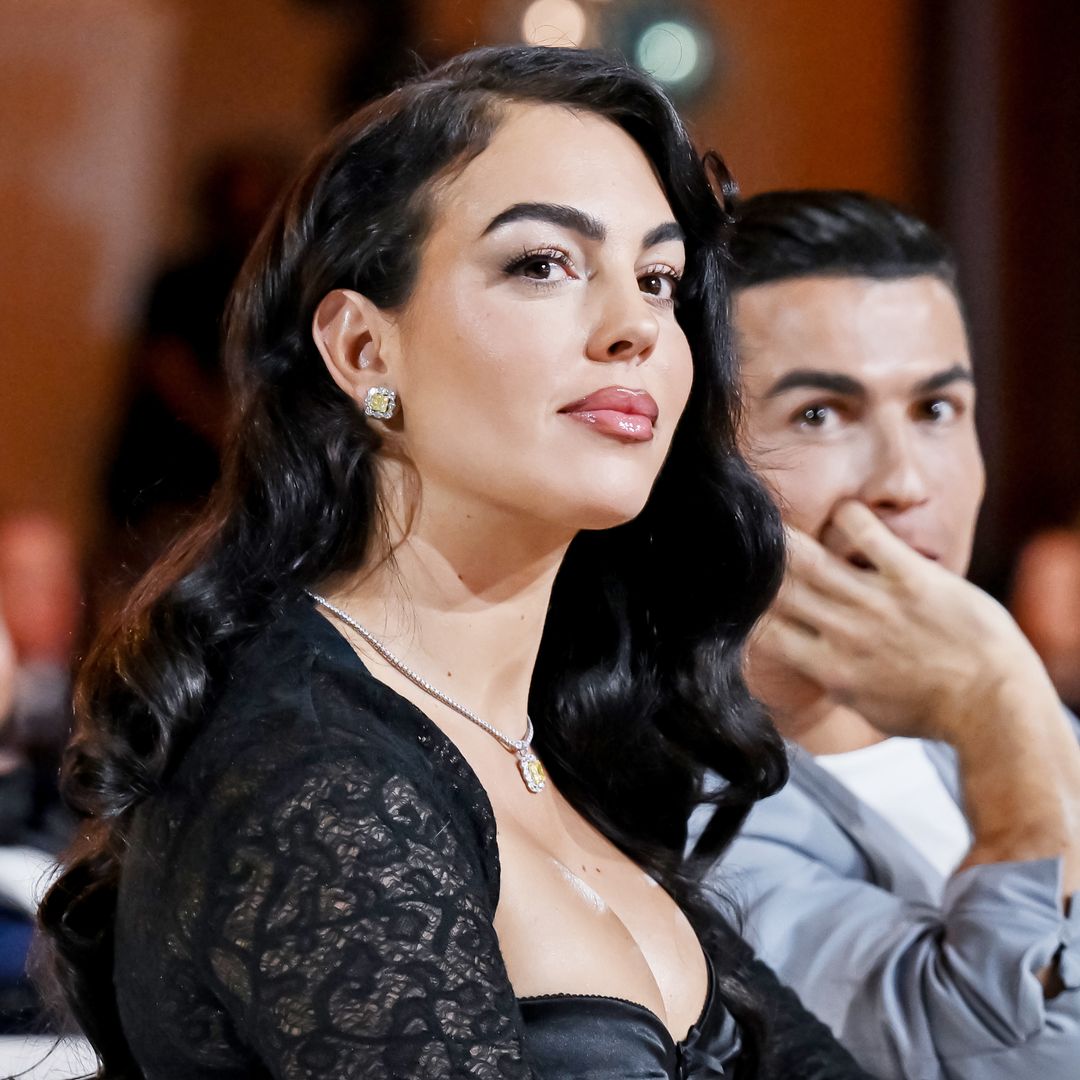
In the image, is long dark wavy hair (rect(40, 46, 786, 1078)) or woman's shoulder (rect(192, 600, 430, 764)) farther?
long dark wavy hair (rect(40, 46, 786, 1078))

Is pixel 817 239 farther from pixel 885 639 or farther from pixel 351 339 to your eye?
pixel 351 339

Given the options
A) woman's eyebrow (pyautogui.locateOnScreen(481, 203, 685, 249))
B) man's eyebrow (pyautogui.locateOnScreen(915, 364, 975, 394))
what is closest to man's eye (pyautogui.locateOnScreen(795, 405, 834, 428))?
man's eyebrow (pyautogui.locateOnScreen(915, 364, 975, 394))

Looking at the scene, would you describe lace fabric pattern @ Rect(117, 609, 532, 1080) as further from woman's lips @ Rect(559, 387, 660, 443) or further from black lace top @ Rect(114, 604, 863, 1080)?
woman's lips @ Rect(559, 387, 660, 443)

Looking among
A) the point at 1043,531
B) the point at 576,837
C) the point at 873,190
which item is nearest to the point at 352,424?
the point at 576,837

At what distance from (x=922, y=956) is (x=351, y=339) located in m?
0.76

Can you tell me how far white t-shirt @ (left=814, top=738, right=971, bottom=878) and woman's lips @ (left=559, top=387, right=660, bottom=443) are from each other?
2.30ft

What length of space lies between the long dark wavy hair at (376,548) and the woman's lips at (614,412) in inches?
5.8

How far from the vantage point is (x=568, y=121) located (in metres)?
1.11

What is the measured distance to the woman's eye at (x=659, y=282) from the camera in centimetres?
114

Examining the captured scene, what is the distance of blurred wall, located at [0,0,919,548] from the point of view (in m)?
1.72

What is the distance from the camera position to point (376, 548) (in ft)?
3.56

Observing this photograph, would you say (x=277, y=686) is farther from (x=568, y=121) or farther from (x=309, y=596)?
(x=568, y=121)

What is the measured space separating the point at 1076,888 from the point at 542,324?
30.7 inches

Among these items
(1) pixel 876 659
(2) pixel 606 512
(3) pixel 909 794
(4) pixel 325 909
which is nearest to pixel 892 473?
(1) pixel 876 659
